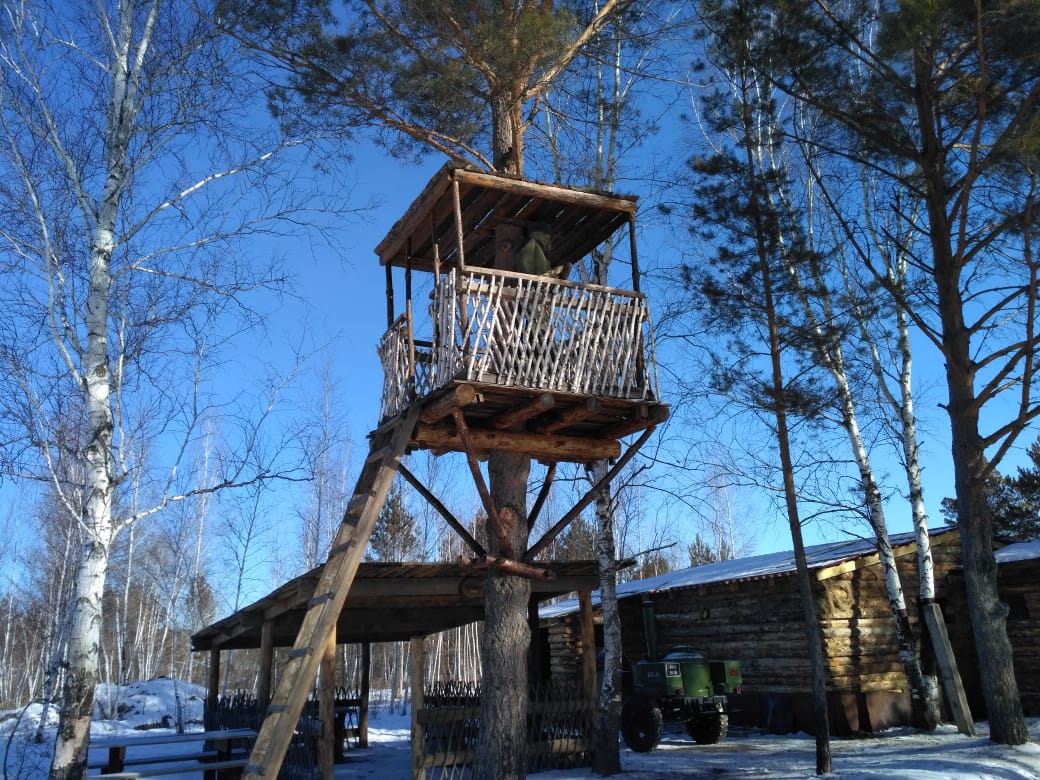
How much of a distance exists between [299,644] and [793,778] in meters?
6.31

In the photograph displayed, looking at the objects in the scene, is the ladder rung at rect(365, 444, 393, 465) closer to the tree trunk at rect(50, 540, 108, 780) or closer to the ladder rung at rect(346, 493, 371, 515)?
the ladder rung at rect(346, 493, 371, 515)

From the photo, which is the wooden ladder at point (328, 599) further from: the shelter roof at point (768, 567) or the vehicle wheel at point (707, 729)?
the shelter roof at point (768, 567)

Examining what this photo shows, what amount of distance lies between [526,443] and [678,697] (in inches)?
279

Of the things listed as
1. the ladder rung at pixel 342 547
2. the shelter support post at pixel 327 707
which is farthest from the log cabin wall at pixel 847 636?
the ladder rung at pixel 342 547

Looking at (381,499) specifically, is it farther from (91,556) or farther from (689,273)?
(689,273)

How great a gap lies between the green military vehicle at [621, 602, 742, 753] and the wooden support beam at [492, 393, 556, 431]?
7183 mm

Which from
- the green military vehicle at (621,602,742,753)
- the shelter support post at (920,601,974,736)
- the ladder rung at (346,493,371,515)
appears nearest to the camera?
the ladder rung at (346,493,371,515)

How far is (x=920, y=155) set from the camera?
1134cm

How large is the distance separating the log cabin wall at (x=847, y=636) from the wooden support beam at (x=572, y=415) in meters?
8.40

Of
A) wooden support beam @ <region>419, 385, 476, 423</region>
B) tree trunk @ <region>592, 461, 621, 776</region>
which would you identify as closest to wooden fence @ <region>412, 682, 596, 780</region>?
tree trunk @ <region>592, 461, 621, 776</region>

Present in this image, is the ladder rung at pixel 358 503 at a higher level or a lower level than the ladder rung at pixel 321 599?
higher

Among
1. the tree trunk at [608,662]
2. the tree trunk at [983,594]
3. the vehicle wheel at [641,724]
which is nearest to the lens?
the tree trunk at [983,594]

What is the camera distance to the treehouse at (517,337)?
825 cm

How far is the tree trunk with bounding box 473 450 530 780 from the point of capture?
8688 millimetres
